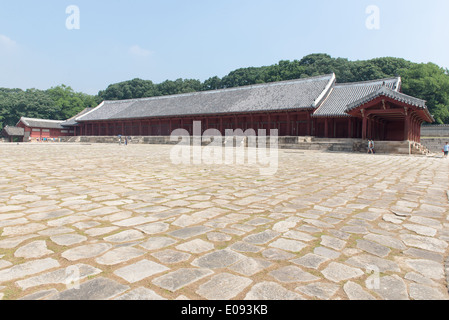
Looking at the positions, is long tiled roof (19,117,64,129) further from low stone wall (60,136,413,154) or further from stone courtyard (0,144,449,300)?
stone courtyard (0,144,449,300)

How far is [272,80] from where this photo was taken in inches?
2210

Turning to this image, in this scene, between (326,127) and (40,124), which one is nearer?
(326,127)

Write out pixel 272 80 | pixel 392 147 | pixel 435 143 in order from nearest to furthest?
pixel 392 147, pixel 435 143, pixel 272 80

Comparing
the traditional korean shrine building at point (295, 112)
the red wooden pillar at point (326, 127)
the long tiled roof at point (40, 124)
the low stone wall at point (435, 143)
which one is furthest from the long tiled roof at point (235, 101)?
the low stone wall at point (435, 143)

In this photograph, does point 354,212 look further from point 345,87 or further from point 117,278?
point 345,87

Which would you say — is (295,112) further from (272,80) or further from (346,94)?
(272,80)

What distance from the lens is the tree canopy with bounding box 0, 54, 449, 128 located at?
3759cm

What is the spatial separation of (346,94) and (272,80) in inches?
1184

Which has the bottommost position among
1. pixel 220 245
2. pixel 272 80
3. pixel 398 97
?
pixel 220 245

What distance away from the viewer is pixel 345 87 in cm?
2897

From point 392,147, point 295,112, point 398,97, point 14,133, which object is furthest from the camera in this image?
point 14,133

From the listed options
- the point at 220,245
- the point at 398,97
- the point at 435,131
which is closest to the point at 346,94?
the point at 398,97

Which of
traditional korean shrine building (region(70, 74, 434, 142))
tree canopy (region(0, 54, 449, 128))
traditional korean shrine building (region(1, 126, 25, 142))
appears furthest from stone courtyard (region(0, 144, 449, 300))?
tree canopy (region(0, 54, 449, 128))

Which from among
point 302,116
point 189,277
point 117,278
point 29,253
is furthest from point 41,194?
point 302,116
